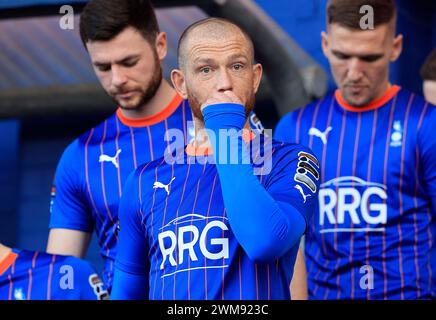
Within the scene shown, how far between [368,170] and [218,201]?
1464 mm

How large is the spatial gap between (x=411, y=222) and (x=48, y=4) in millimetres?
2253

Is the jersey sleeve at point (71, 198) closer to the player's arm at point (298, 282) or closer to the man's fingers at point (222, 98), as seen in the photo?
the player's arm at point (298, 282)

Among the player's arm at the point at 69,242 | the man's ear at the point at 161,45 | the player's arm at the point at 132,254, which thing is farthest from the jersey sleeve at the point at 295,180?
the player's arm at the point at 69,242

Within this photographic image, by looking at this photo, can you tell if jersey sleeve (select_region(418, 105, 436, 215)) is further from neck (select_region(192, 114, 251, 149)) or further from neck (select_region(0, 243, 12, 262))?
neck (select_region(0, 243, 12, 262))

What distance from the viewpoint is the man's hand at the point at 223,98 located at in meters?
2.97

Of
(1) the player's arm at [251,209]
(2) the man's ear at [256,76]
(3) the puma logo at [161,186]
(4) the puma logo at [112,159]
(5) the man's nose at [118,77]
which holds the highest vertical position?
(5) the man's nose at [118,77]

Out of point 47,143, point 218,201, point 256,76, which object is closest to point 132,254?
point 218,201

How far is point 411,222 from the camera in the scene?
434 cm

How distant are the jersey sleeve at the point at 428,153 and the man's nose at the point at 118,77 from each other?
1.11 metres

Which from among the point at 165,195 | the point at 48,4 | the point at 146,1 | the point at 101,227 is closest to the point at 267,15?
the point at 48,4

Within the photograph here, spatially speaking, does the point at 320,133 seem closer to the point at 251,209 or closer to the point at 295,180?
the point at 295,180

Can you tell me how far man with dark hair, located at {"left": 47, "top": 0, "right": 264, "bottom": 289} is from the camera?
13.8ft

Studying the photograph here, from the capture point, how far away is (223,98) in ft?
9.78
